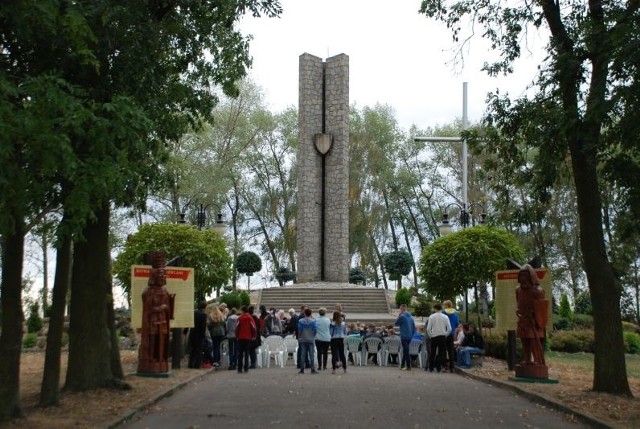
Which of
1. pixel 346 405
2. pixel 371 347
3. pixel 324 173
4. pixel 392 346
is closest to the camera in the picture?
pixel 346 405

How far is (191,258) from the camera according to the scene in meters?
24.7

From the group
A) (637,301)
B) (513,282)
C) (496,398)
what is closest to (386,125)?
(637,301)

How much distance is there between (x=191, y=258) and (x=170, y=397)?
11.7 metres

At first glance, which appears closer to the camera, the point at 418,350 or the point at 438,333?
the point at 438,333

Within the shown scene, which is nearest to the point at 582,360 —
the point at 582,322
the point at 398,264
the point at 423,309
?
the point at 423,309

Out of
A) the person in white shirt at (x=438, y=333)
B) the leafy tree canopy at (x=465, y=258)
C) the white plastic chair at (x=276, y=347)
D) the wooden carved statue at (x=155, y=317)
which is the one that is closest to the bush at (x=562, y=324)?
the leafy tree canopy at (x=465, y=258)

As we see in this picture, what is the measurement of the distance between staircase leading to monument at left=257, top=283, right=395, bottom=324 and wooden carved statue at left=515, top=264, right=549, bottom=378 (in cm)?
2138

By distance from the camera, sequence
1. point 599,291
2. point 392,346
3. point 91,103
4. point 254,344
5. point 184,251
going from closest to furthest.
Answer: point 91,103, point 599,291, point 254,344, point 392,346, point 184,251

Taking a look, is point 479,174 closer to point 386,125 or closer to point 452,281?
point 452,281

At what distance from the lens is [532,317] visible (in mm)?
14938

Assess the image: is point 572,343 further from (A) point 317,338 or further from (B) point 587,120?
(B) point 587,120

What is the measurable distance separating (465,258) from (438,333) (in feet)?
28.2

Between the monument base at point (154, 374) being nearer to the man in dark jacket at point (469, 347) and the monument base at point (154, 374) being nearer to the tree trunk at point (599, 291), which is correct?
the man in dark jacket at point (469, 347)

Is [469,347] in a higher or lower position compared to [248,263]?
lower
